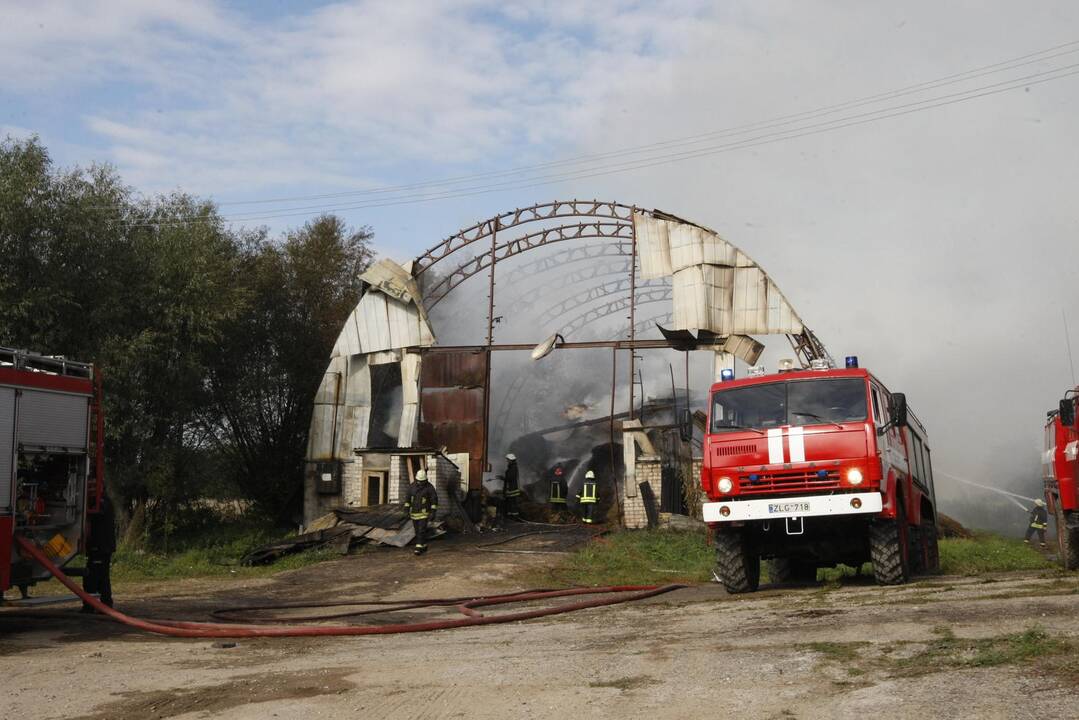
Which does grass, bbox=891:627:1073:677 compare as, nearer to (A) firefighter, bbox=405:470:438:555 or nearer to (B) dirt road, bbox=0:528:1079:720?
(B) dirt road, bbox=0:528:1079:720

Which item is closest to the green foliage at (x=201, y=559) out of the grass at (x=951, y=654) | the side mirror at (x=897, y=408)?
the side mirror at (x=897, y=408)

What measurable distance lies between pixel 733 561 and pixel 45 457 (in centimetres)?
817

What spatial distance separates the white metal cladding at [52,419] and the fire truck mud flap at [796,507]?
24.3ft

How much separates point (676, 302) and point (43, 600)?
709 inches

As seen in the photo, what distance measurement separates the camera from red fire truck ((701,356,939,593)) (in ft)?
39.1

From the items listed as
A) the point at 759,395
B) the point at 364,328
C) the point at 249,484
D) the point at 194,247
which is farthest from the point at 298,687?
the point at 249,484

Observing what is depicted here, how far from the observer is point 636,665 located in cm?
758

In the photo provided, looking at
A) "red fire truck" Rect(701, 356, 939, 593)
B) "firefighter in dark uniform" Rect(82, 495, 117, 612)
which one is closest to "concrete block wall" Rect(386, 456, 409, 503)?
"firefighter in dark uniform" Rect(82, 495, 117, 612)

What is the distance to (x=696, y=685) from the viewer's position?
22.1 feet

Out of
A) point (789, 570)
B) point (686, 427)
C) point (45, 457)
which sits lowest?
point (789, 570)

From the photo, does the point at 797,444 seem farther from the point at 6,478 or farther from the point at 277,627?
the point at 6,478

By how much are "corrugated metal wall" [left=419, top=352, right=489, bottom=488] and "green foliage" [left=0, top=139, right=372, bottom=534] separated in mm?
4873

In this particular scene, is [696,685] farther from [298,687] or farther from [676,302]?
[676,302]

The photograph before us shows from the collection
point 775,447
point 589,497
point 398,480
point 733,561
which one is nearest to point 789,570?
point 733,561
